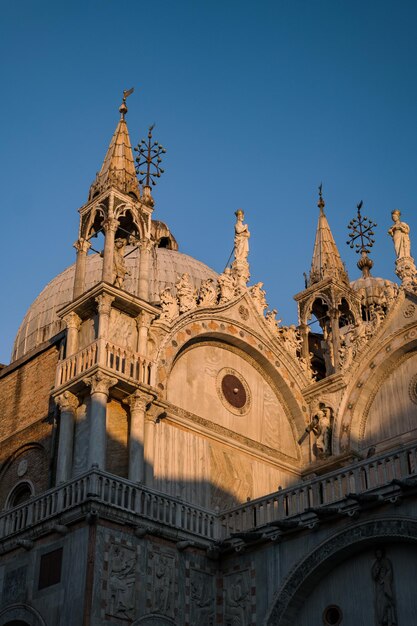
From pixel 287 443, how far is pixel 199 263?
12.7m

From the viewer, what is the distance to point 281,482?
72.8ft

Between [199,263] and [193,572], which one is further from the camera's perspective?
[199,263]

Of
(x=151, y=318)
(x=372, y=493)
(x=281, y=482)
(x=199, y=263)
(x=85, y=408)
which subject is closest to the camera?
(x=372, y=493)

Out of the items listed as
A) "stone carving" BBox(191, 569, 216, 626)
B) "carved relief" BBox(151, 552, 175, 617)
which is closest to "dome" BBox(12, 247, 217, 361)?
"stone carving" BBox(191, 569, 216, 626)

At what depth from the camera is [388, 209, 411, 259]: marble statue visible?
23391mm

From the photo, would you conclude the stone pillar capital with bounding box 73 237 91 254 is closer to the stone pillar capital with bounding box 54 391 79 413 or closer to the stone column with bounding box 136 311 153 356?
the stone column with bounding box 136 311 153 356

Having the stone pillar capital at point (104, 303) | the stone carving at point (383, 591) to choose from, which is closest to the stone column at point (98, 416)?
the stone pillar capital at point (104, 303)

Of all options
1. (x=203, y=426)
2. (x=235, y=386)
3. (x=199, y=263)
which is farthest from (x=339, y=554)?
(x=199, y=263)

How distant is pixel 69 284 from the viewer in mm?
32750

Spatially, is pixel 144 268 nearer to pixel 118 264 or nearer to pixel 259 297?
pixel 118 264

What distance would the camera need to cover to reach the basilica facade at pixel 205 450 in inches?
656

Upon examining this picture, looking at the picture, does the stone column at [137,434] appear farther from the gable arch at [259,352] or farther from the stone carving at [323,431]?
the stone carving at [323,431]

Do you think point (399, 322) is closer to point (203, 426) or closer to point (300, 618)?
point (203, 426)

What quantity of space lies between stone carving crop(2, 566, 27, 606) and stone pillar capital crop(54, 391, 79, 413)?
3.24 meters
